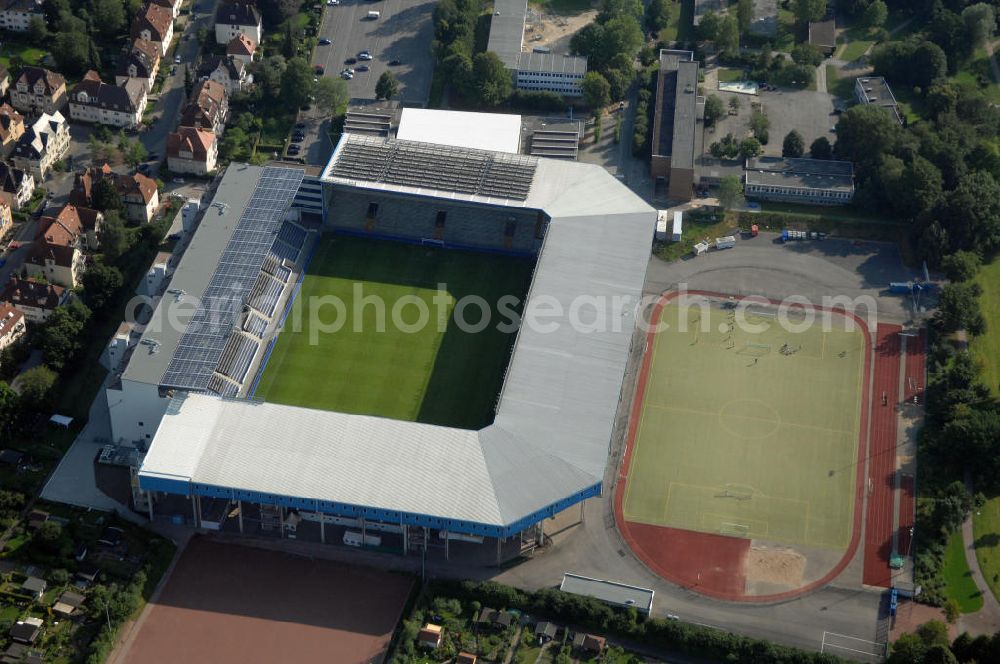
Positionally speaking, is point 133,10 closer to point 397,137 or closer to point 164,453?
point 397,137

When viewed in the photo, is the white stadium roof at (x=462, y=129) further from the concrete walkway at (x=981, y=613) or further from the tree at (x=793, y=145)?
the concrete walkway at (x=981, y=613)

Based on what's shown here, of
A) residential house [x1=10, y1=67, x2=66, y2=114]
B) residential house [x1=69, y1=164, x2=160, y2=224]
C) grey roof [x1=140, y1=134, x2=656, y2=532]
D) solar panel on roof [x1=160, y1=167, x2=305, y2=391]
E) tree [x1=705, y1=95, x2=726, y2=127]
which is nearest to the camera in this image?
grey roof [x1=140, y1=134, x2=656, y2=532]

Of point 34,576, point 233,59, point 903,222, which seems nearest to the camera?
point 34,576

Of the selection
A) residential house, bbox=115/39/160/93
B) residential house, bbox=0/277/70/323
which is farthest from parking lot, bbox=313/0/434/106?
residential house, bbox=0/277/70/323

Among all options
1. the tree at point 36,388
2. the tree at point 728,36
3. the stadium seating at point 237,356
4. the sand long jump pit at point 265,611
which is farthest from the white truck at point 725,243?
the tree at point 36,388

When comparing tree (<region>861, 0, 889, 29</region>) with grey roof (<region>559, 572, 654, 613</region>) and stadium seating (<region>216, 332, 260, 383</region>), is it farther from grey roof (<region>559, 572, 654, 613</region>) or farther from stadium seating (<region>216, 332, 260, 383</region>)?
grey roof (<region>559, 572, 654, 613</region>)

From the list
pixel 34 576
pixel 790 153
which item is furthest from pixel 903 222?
pixel 34 576
